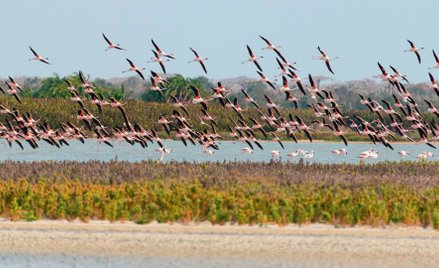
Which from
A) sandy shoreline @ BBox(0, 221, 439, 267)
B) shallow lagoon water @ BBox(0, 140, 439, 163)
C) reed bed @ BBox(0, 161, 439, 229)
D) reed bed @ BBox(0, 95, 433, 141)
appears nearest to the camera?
sandy shoreline @ BBox(0, 221, 439, 267)

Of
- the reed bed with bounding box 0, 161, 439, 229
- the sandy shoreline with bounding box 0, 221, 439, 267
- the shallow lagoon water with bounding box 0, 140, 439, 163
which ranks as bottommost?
the shallow lagoon water with bounding box 0, 140, 439, 163

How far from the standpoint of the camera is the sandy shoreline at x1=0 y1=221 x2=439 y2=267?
22.5m

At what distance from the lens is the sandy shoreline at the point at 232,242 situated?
886 inches

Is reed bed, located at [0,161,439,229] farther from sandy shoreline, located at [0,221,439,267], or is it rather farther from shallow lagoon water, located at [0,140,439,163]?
shallow lagoon water, located at [0,140,439,163]

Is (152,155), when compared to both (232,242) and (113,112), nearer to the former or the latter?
(113,112)

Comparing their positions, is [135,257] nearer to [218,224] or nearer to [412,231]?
[218,224]

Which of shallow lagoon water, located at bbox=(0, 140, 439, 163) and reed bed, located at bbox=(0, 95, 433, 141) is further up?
reed bed, located at bbox=(0, 95, 433, 141)

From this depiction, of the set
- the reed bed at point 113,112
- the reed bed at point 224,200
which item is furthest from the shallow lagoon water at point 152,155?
the reed bed at point 224,200

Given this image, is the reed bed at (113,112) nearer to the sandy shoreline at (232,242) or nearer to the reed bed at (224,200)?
the reed bed at (224,200)

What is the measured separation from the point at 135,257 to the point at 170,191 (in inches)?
200

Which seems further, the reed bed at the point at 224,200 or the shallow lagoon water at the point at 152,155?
the shallow lagoon water at the point at 152,155

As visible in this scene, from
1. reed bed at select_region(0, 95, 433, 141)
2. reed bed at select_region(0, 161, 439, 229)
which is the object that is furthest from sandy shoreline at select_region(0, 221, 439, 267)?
reed bed at select_region(0, 95, 433, 141)

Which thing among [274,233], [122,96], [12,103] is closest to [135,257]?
[274,233]

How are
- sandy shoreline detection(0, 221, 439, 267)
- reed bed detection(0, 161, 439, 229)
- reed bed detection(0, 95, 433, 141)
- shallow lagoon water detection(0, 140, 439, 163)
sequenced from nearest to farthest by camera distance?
1. sandy shoreline detection(0, 221, 439, 267)
2. reed bed detection(0, 161, 439, 229)
3. shallow lagoon water detection(0, 140, 439, 163)
4. reed bed detection(0, 95, 433, 141)
